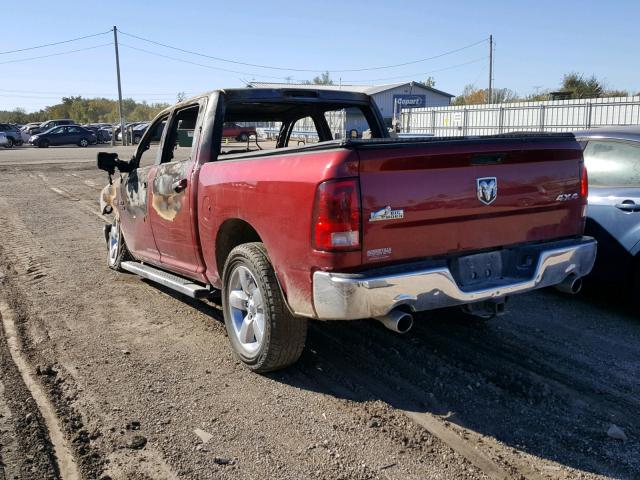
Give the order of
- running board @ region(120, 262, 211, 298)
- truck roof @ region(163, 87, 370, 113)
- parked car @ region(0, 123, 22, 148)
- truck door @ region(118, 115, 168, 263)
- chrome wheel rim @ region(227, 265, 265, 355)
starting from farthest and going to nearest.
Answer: parked car @ region(0, 123, 22, 148)
truck door @ region(118, 115, 168, 263)
truck roof @ region(163, 87, 370, 113)
running board @ region(120, 262, 211, 298)
chrome wheel rim @ region(227, 265, 265, 355)

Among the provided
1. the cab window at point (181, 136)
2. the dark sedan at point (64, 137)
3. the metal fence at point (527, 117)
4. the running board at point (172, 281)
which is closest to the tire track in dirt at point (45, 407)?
the running board at point (172, 281)

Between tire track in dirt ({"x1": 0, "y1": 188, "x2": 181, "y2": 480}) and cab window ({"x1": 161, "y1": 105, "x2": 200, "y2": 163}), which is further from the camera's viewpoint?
cab window ({"x1": 161, "y1": 105, "x2": 200, "y2": 163})

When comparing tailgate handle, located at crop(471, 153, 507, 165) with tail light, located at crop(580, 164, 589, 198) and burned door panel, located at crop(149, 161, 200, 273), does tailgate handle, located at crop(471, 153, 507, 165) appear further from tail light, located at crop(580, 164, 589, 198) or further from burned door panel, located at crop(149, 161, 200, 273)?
burned door panel, located at crop(149, 161, 200, 273)

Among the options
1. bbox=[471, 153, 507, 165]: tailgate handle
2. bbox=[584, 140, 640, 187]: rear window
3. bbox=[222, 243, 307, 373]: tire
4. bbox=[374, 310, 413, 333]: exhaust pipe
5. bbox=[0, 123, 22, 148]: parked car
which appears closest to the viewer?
bbox=[374, 310, 413, 333]: exhaust pipe

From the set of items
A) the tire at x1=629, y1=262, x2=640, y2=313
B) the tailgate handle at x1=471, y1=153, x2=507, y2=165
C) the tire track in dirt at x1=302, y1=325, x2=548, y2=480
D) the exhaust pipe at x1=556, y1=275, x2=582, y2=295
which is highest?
the tailgate handle at x1=471, y1=153, x2=507, y2=165

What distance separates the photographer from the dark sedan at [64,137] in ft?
142

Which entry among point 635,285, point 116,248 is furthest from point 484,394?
point 116,248

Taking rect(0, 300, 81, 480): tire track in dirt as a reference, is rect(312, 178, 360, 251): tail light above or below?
above

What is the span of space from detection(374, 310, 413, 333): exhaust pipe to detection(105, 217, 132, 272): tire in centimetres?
432

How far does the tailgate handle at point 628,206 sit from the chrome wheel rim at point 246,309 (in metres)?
3.38

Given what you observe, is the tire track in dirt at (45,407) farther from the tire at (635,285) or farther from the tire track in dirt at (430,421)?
the tire at (635,285)

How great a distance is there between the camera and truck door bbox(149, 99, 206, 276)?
5.07m

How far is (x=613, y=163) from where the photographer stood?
233 inches

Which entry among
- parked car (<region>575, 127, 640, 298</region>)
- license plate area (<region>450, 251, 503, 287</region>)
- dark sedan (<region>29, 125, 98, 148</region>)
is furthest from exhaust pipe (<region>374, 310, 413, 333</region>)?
dark sedan (<region>29, 125, 98, 148</region>)
